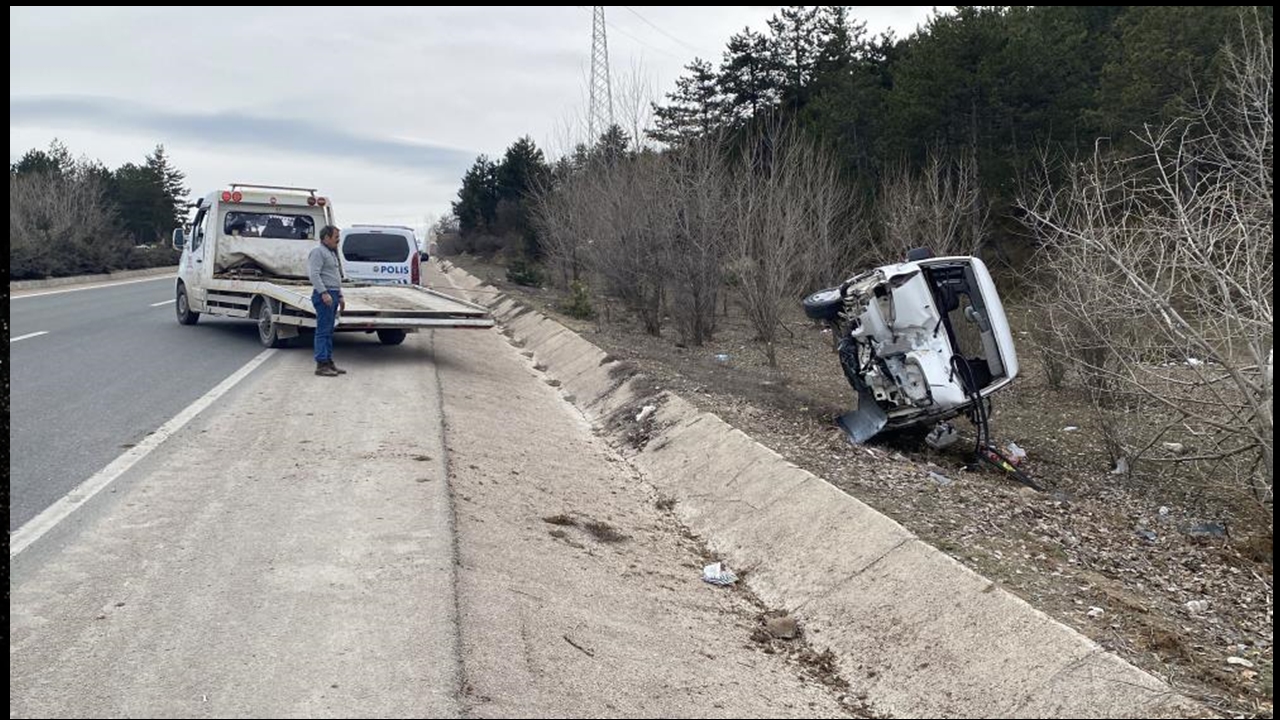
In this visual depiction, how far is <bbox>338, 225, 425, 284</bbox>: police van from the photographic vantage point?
62.3ft

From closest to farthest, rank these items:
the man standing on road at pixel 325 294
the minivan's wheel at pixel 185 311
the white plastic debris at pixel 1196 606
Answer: the white plastic debris at pixel 1196 606
the man standing on road at pixel 325 294
the minivan's wheel at pixel 185 311

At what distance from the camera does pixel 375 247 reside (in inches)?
756

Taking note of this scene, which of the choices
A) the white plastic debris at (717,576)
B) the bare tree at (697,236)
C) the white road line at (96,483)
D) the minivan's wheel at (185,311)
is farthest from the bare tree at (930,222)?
the minivan's wheel at (185,311)

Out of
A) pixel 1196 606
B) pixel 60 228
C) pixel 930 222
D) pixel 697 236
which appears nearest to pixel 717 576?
pixel 1196 606

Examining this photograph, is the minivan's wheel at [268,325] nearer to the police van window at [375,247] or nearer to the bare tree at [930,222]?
the police van window at [375,247]

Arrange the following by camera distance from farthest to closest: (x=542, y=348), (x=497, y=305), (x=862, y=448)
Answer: (x=497, y=305)
(x=542, y=348)
(x=862, y=448)

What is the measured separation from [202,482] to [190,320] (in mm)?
12005

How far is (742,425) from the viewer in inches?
405

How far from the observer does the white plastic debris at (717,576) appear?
668 centimetres

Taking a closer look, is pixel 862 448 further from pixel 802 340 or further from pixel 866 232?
pixel 866 232

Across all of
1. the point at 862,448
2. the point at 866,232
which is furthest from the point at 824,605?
the point at 866,232

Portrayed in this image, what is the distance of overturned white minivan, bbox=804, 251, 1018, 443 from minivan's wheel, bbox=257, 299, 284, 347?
8.97 meters

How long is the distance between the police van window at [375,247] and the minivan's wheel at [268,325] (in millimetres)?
3415

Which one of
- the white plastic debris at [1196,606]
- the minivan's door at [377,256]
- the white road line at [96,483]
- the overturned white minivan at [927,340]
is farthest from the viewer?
the minivan's door at [377,256]
